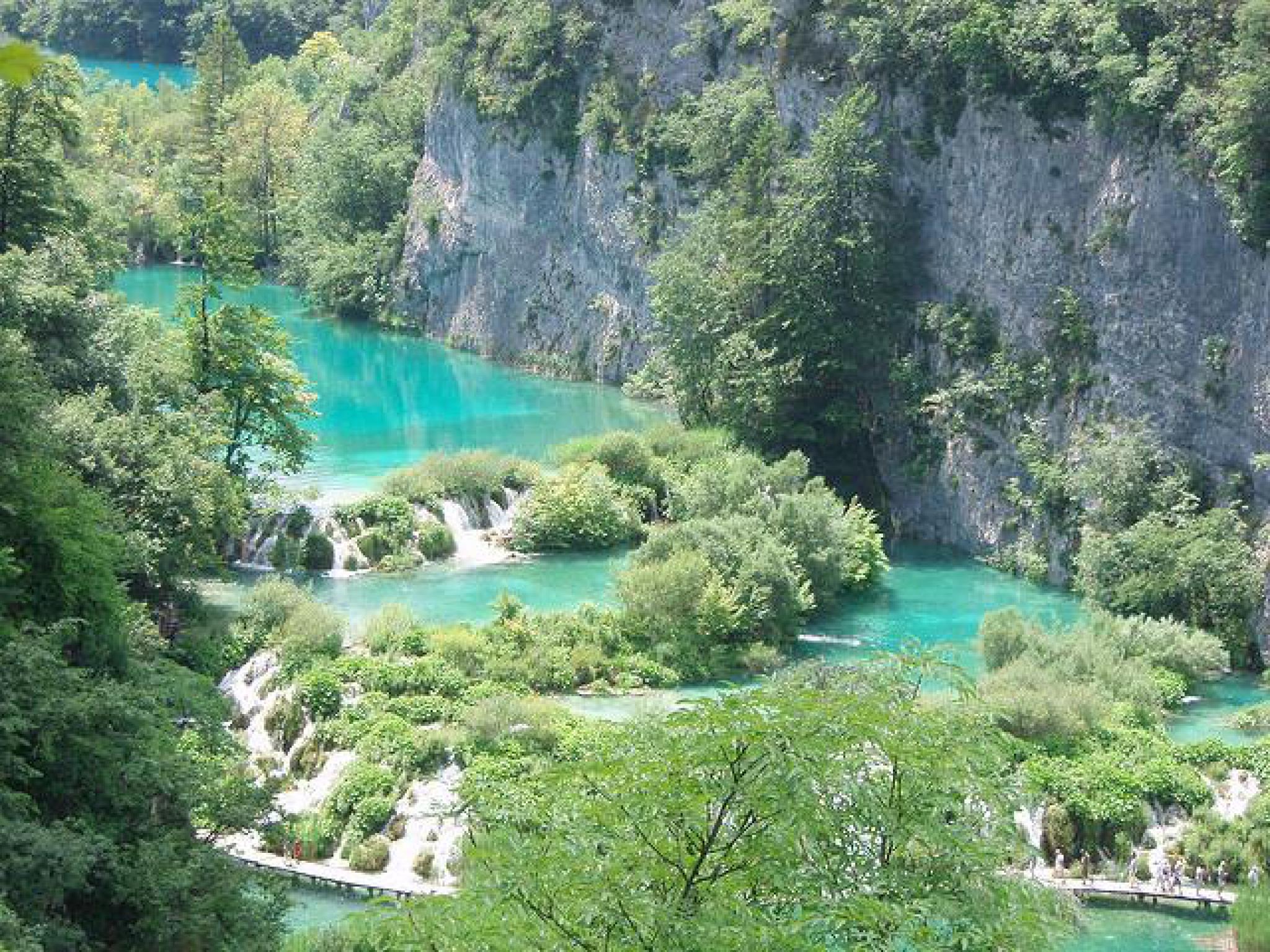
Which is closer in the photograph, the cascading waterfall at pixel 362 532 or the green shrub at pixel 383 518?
the cascading waterfall at pixel 362 532

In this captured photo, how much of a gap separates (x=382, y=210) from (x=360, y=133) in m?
2.83

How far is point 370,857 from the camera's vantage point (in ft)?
93.6

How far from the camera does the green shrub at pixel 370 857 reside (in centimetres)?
2847

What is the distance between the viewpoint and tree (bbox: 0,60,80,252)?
39250 millimetres

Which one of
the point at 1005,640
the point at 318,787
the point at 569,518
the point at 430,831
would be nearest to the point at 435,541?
the point at 569,518

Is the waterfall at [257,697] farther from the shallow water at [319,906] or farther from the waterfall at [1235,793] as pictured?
the waterfall at [1235,793]

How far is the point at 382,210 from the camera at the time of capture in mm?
71438

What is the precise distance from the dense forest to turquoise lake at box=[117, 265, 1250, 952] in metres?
0.81

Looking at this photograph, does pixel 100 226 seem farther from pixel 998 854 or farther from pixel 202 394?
pixel 998 854

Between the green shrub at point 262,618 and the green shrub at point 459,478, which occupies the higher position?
the green shrub at point 459,478

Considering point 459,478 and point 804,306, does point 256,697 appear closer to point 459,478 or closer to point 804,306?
point 459,478

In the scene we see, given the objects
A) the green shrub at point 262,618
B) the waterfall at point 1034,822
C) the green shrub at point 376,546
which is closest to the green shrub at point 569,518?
the green shrub at point 376,546

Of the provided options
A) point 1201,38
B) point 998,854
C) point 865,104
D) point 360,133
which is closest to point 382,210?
point 360,133

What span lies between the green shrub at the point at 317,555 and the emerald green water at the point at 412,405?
13.8 feet
